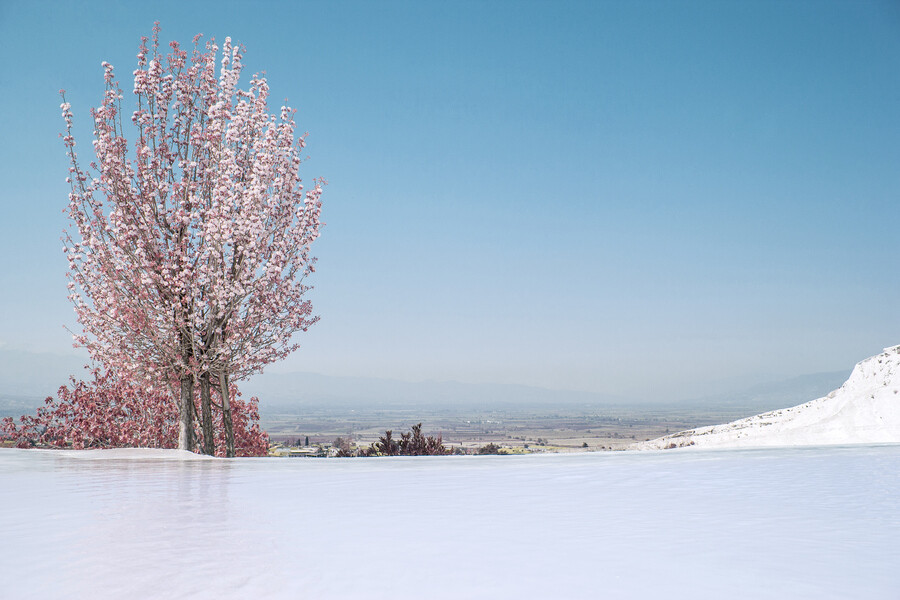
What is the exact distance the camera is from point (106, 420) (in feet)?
50.5

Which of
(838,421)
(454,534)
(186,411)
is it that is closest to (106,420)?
(186,411)

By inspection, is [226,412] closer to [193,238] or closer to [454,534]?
Answer: [193,238]

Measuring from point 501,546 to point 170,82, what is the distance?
1037cm

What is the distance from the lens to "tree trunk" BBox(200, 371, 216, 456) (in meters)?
11.1

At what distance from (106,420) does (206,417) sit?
548 centimetres

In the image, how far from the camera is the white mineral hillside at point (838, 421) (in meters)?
12.9

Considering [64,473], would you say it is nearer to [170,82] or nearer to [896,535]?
[896,535]

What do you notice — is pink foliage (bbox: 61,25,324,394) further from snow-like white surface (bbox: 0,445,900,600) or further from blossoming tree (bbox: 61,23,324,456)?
snow-like white surface (bbox: 0,445,900,600)

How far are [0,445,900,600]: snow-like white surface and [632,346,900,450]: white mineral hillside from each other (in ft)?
23.9

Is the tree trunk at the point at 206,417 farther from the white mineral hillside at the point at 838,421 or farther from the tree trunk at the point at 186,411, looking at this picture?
the white mineral hillside at the point at 838,421

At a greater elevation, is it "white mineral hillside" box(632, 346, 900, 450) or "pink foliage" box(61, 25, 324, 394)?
"pink foliage" box(61, 25, 324, 394)

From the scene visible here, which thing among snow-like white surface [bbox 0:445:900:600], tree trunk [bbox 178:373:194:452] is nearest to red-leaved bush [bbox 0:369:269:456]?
tree trunk [bbox 178:373:194:452]

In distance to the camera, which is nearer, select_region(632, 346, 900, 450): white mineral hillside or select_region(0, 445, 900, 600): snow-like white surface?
select_region(0, 445, 900, 600): snow-like white surface

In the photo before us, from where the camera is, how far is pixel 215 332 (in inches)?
417
